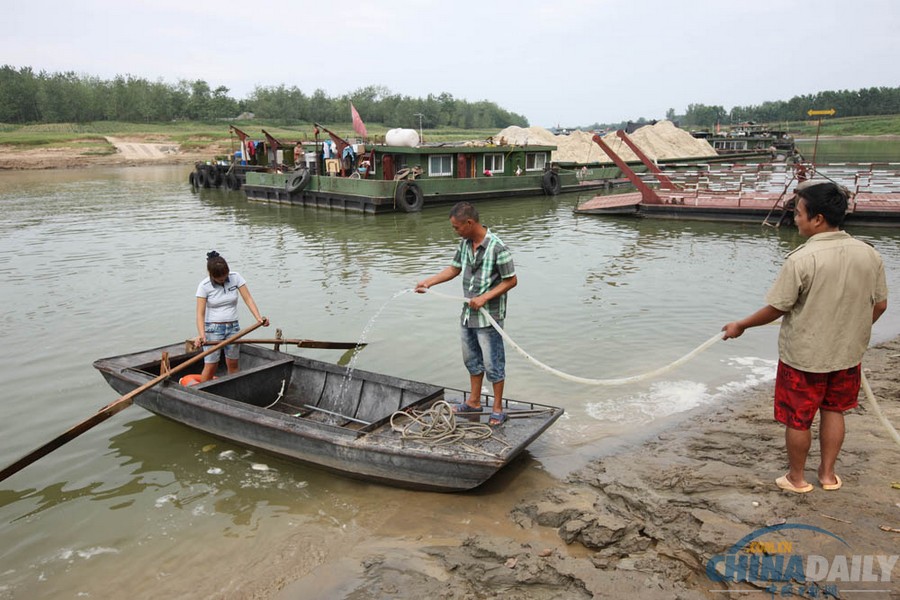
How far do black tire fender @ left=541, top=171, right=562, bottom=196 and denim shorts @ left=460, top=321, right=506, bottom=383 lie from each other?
2563 centimetres

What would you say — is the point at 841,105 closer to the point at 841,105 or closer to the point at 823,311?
the point at 841,105

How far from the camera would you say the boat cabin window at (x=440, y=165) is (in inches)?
1002

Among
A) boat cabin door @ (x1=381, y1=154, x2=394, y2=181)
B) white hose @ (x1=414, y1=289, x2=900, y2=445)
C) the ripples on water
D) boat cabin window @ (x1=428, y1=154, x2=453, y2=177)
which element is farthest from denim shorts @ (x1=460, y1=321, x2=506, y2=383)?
boat cabin window @ (x1=428, y1=154, x2=453, y2=177)

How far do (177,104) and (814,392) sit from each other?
99955mm

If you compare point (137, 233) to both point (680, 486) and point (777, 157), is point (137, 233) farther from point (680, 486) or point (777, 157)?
point (777, 157)

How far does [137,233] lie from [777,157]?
57653 mm

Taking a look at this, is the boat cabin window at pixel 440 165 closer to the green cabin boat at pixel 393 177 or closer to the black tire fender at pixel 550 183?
the green cabin boat at pixel 393 177

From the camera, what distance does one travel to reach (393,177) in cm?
2447

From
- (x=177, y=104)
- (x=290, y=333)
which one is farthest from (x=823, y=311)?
(x=177, y=104)

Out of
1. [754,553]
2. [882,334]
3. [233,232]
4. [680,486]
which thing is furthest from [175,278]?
[882,334]

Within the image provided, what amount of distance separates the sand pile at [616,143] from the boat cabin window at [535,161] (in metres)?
9.41

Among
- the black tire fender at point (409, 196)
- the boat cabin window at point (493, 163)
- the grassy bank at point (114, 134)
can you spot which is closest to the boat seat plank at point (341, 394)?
the black tire fender at point (409, 196)

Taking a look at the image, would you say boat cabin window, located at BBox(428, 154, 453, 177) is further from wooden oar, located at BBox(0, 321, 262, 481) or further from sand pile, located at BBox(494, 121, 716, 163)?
wooden oar, located at BBox(0, 321, 262, 481)

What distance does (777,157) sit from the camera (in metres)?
56.7
